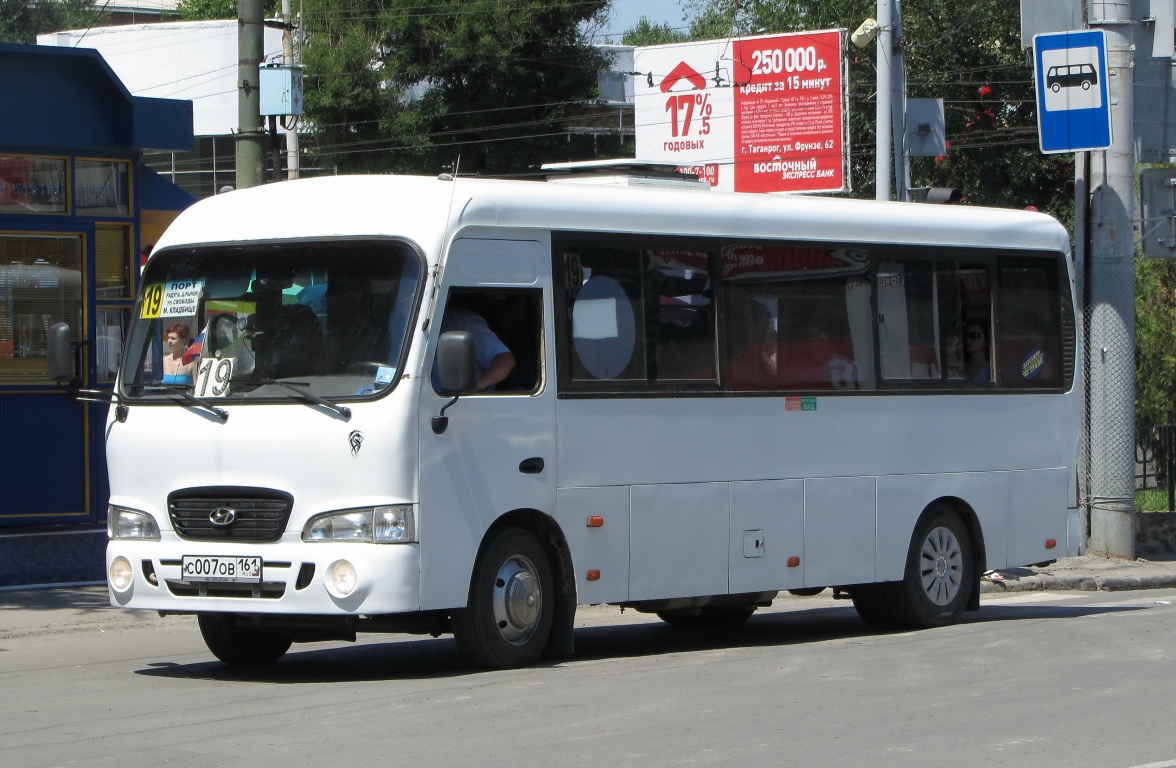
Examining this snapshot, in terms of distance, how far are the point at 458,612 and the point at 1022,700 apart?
3.02m

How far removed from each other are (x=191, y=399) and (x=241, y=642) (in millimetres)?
1654

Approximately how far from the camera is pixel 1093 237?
17969 millimetres

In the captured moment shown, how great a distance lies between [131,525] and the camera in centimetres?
959

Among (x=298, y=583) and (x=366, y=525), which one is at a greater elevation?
(x=366, y=525)

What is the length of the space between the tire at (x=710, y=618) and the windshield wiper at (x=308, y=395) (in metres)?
4.30

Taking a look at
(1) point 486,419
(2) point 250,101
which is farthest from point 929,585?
(2) point 250,101

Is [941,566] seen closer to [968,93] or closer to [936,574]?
[936,574]

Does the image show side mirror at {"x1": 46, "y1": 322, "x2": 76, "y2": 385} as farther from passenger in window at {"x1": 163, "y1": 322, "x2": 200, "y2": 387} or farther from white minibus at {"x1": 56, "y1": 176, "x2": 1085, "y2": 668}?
passenger in window at {"x1": 163, "y1": 322, "x2": 200, "y2": 387}

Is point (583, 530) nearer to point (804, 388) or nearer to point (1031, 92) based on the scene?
point (804, 388)

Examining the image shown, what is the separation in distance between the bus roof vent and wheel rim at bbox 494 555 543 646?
263 centimetres

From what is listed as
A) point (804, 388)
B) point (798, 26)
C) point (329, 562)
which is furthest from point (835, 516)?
point (798, 26)

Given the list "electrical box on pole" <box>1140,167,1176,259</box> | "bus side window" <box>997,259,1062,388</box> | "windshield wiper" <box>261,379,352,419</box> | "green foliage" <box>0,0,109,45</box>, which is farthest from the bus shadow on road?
"green foliage" <box>0,0,109,45</box>

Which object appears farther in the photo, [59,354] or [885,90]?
[885,90]

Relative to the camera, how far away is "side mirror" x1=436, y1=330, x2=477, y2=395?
8.98 meters
